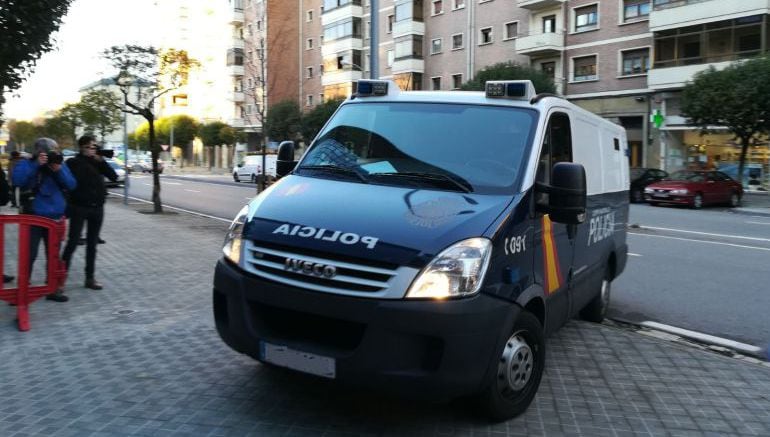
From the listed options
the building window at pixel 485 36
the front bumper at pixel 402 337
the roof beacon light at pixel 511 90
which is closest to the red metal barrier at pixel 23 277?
the front bumper at pixel 402 337

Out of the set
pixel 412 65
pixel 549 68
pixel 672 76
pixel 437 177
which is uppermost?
Result: pixel 412 65

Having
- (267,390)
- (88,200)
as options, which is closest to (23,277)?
(88,200)

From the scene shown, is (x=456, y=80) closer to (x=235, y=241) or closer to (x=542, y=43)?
(x=542, y=43)

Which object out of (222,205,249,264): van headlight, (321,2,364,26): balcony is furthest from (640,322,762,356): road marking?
(321,2,364,26): balcony

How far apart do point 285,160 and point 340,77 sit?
50.8 meters

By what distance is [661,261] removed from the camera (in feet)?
34.1

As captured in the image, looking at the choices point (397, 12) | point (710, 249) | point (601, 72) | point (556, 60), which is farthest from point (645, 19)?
point (710, 249)

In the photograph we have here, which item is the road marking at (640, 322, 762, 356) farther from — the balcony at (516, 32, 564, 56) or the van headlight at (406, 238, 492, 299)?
the balcony at (516, 32, 564, 56)

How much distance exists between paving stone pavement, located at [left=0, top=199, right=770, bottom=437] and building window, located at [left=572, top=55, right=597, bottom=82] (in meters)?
32.4

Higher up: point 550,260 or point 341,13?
point 341,13

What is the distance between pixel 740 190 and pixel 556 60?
1542cm

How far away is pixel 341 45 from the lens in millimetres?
55031

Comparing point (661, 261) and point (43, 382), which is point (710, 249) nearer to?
point (661, 261)

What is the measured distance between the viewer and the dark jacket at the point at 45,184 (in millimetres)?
6902
